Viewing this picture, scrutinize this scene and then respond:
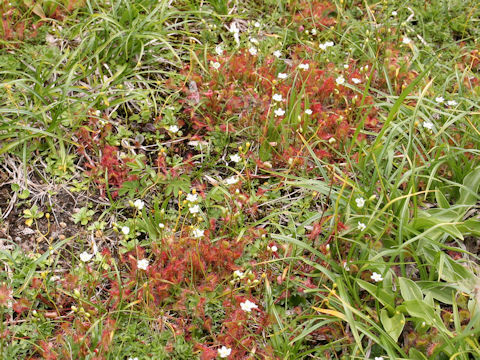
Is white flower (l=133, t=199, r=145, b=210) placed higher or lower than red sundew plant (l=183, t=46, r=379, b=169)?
lower

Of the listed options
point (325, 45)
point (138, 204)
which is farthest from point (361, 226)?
point (325, 45)

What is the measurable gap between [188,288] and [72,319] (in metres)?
0.70

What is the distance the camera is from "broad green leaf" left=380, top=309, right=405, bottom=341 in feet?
8.94

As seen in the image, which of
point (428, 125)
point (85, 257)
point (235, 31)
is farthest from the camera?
point (235, 31)

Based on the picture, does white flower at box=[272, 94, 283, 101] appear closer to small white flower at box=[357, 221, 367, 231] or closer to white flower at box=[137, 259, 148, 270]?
small white flower at box=[357, 221, 367, 231]

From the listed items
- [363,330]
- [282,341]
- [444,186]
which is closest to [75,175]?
[282,341]

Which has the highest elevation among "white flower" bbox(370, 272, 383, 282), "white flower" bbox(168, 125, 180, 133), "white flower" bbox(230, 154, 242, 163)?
"white flower" bbox(168, 125, 180, 133)

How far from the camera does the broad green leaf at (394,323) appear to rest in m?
2.72

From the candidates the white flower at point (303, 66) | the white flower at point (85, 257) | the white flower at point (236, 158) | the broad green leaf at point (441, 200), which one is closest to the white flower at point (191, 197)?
the white flower at point (236, 158)

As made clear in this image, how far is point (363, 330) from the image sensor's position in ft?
8.79

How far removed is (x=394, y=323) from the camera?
2.78 m

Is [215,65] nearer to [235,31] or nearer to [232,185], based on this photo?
[235,31]

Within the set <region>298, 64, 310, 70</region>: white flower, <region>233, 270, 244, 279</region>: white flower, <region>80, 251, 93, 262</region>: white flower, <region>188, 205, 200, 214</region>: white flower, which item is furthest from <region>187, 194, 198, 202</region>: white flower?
<region>298, 64, 310, 70</region>: white flower

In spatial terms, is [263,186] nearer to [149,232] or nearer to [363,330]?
[149,232]
